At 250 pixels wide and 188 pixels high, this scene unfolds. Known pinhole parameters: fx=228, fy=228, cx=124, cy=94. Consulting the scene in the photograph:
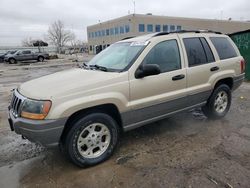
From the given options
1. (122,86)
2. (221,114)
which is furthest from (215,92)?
(122,86)

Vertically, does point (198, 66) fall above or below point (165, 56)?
below

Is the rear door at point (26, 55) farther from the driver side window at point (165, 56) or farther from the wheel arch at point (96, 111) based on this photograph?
the wheel arch at point (96, 111)

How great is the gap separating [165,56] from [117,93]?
120 cm

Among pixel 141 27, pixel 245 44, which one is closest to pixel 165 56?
pixel 245 44

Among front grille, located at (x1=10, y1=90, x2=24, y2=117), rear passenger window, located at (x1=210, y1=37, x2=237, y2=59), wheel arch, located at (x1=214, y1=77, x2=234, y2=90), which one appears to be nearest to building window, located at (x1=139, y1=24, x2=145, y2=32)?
rear passenger window, located at (x1=210, y1=37, x2=237, y2=59)

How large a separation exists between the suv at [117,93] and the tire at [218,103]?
0.19 feet

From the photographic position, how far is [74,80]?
10.9 ft

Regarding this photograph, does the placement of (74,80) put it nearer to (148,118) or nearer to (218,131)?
(148,118)

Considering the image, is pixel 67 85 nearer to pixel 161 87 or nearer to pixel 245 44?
pixel 161 87

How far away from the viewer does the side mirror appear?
3.45m

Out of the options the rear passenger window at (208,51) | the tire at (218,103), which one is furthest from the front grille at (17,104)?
the tire at (218,103)

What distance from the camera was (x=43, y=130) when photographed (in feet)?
9.45

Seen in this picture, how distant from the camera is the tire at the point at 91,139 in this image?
10.3ft

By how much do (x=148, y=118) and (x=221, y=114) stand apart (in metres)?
2.21
